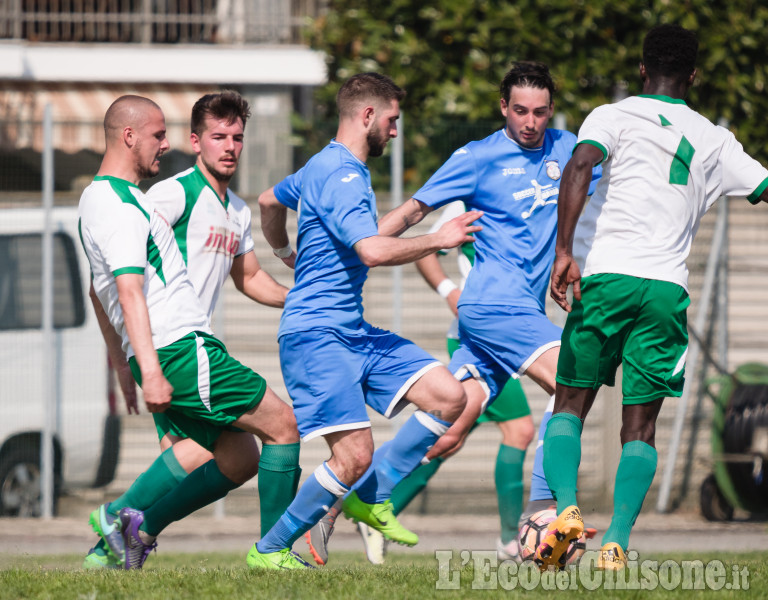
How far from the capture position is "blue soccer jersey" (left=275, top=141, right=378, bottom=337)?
224 inches

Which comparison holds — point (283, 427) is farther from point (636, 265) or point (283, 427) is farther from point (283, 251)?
point (636, 265)

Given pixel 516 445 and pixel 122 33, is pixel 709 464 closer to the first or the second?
pixel 516 445

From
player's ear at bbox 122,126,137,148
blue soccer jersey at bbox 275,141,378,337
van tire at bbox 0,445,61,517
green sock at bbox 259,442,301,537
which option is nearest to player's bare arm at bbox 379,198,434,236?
blue soccer jersey at bbox 275,141,378,337

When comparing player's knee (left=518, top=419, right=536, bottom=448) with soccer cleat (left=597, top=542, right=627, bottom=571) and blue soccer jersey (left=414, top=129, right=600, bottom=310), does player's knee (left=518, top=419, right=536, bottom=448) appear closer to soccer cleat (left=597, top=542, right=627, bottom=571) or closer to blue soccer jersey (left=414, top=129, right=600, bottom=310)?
blue soccer jersey (left=414, top=129, right=600, bottom=310)

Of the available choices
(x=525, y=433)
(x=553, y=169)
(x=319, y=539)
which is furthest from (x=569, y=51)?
(x=319, y=539)

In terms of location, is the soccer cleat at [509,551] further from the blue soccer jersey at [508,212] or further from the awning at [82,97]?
the awning at [82,97]

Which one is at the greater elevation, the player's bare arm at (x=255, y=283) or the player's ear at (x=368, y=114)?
the player's ear at (x=368, y=114)

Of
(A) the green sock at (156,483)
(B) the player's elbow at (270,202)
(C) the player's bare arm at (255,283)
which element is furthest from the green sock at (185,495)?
(B) the player's elbow at (270,202)

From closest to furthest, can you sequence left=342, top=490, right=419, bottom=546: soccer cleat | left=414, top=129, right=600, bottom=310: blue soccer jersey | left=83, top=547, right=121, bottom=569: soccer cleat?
left=83, top=547, right=121, bottom=569: soccer cleat, left=342, top=490, right=419, bottom=546: soccer cleat, left=414, top=129, right=600, bottom=310: blue soccer jersey

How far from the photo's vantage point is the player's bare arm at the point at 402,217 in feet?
20.4

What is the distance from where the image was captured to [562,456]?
5.23 meters

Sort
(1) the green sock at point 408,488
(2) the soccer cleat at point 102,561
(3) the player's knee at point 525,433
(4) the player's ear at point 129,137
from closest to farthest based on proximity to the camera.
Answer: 1. (4) the player's ear at point 129,137
2. (2) the soccer cleat at point 102,561
3. (1) the green sock at point 408,488
4. (3) the player's knee at point 525,433

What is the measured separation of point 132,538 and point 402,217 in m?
2.20

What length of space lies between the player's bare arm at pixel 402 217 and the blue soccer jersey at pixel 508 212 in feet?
0.62
